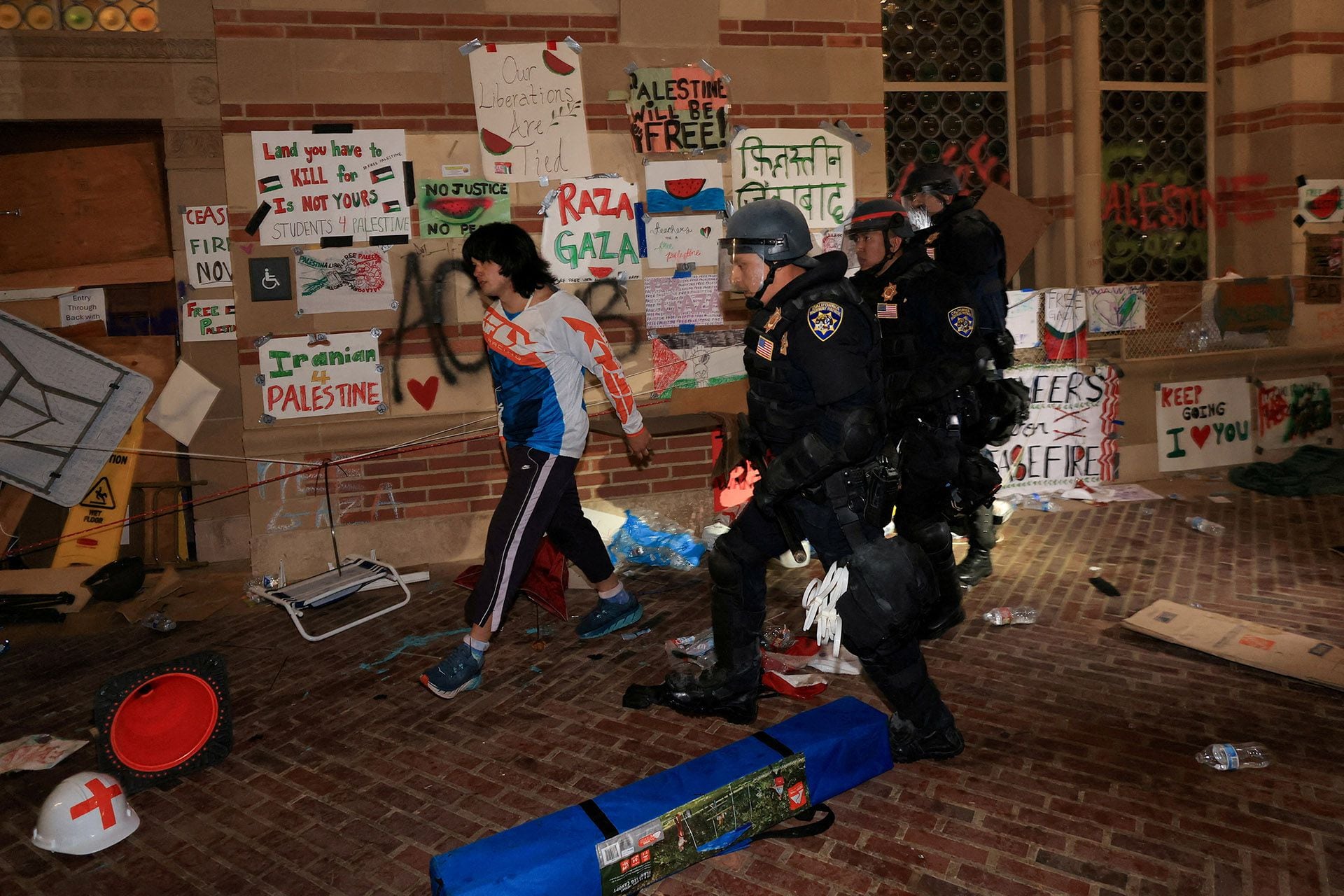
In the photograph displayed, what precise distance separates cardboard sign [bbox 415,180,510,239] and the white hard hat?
425 cm

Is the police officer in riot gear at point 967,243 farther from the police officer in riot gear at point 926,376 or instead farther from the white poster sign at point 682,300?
the white poster sign at point 682,300

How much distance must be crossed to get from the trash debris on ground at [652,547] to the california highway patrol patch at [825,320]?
3501 millimetres

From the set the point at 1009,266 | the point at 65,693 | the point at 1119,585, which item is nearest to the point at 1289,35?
the point at 1009,266

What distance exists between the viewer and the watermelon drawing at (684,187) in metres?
7.13

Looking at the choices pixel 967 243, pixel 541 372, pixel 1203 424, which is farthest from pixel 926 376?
pixel 1203 424

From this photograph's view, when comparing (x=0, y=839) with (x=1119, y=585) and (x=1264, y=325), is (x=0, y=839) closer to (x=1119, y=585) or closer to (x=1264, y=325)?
(x=1119, y=585)

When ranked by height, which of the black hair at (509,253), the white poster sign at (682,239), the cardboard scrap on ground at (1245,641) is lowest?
the cardboard scrap on ground at (1245,641)

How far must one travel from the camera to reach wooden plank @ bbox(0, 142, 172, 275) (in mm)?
6891

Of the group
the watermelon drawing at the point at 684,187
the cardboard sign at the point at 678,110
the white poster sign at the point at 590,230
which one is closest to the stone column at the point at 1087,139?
the cardboard sign at the point at 678,110

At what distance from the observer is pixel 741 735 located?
13.5ft

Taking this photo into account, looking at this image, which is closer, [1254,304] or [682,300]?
[682,300]

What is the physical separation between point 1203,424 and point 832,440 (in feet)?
21.7

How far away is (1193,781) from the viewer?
11.9 ft

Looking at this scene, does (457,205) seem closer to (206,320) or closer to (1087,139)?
(206,320)
